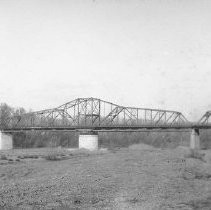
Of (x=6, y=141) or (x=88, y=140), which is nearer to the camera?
(x=88, y=140)

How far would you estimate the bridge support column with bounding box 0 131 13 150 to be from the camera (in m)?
93.4

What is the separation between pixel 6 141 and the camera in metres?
96.2

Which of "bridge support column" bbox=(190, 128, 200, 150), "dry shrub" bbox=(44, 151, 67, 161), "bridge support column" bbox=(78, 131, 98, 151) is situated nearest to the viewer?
"dry shrub" bbox=(44, 151, 67, 161)

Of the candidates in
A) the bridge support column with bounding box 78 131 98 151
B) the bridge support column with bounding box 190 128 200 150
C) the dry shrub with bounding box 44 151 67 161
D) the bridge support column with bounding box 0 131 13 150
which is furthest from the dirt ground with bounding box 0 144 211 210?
the bridge support column with bounding box 0 131 13 150

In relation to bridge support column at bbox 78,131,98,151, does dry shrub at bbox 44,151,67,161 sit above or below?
below

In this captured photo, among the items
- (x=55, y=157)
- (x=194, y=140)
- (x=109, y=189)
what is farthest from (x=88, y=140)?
(x=109, y=189)

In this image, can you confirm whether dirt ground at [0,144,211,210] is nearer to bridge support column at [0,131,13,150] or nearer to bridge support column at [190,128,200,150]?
bridge support column at [190,128,200,150]

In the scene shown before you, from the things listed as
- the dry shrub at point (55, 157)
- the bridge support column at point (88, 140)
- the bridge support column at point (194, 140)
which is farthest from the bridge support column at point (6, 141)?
the bridge support column at point (194, 140)

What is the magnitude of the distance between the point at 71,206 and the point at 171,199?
589 cm

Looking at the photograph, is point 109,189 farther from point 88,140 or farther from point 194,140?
point 88,140

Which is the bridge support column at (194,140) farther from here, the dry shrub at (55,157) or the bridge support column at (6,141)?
the bridge support column at (6,141)

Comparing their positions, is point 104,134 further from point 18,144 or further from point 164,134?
point 18,144

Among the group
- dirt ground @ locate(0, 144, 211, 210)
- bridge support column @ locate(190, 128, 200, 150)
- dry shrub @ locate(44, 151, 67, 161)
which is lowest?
dry shrub @ locate(44, 151, 67, 161)

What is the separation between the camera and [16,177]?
31453 millimetres
